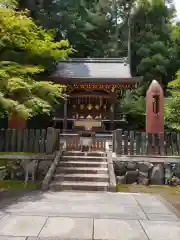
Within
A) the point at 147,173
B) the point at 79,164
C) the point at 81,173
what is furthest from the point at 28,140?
the point at 147,173

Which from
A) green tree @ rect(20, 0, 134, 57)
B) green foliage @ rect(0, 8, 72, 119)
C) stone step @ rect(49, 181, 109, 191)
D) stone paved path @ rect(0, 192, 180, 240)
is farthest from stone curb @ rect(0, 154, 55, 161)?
green tree @ rect(20, 0, 134, 57)

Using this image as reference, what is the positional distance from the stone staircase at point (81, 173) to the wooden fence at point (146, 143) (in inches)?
35.7

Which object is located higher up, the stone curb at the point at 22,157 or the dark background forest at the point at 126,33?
the dark background forest at the point at 126,33

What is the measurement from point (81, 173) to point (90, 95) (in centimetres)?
801

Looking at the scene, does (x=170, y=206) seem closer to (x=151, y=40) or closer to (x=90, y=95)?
(x=90, y=95)

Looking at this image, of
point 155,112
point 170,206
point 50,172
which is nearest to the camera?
point 170,206

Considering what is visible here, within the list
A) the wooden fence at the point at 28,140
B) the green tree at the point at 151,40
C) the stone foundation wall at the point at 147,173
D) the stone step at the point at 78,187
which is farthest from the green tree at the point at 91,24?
the stone step at the point at 78,187

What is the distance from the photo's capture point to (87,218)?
5.02m

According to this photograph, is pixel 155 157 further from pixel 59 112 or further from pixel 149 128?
pixel 59 112

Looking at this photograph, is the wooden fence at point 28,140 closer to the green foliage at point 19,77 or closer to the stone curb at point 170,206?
the green foliage at point 19,77

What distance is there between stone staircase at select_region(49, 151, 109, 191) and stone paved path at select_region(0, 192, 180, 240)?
809 mm

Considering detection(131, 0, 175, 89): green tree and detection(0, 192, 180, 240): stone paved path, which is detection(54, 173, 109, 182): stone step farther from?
detection(131, 0, 175, 89): green tree

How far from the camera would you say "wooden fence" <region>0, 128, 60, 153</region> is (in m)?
9.74

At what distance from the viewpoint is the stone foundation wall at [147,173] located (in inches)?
365
